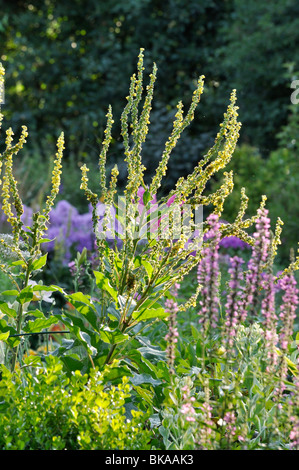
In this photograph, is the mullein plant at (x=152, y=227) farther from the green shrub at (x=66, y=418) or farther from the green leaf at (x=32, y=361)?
the green shrub at (x=66, y=418)

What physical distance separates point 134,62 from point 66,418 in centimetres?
905

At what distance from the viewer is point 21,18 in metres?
10.6

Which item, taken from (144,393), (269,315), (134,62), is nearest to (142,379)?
(144,393)

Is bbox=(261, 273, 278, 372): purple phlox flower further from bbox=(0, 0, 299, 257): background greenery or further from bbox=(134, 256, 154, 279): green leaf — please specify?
bbox=(0, 0, 299, 257): background greenery

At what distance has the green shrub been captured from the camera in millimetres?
1515

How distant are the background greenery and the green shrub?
6887mm

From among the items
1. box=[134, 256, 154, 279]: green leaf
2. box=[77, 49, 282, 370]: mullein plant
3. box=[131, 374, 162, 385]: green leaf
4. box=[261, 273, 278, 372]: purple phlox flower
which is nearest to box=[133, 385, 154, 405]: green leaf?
box=[131, 374, 162, 385]: green leaf

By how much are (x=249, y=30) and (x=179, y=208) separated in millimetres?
8506

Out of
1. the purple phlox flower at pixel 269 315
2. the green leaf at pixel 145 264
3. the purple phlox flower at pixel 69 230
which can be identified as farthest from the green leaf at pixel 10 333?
the purple phlox flower at pixel 69 230

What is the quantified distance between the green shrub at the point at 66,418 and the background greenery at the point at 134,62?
22.6 feet

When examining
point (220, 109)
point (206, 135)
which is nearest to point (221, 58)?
point (220, 109)

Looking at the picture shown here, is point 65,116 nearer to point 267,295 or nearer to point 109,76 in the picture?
point 109,76

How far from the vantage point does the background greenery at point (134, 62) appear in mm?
9305
